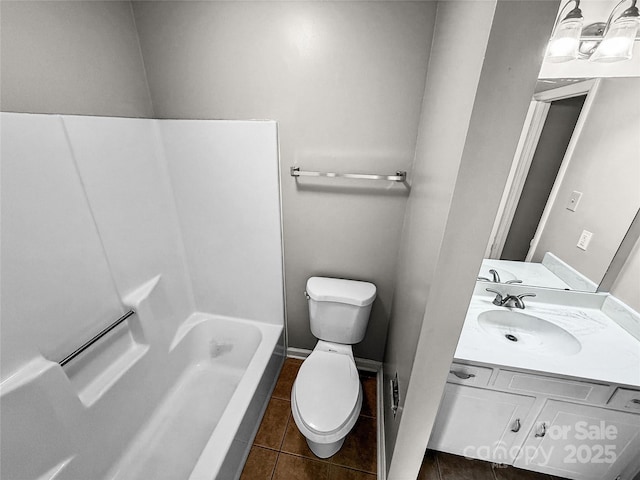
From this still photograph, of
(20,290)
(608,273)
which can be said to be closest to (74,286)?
(20,290)

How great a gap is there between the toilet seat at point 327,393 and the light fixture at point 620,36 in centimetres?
184

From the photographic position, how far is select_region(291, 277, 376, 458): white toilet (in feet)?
3.87

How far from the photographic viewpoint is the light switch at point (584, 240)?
1.31 metres

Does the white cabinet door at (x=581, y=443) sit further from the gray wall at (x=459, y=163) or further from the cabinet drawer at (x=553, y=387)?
the gray wall at (x=459, y=163)

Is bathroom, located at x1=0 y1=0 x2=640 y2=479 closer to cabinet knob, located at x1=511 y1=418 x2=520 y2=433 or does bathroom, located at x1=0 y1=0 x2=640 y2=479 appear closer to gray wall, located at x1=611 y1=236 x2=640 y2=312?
gray wall, located at x1=611 y1=236 x2=640 y2=312

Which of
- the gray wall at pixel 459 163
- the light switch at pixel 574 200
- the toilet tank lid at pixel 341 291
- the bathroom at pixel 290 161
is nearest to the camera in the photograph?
the gray wall at pixel 459 163

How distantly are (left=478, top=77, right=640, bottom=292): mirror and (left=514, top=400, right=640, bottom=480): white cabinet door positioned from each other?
584 millimetres

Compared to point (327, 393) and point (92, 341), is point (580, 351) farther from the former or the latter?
point (92, 341)

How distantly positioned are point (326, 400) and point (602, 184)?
1.69 meters

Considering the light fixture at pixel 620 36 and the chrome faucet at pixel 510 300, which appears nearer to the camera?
the light fixture at pixel 620 36

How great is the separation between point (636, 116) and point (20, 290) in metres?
2.59

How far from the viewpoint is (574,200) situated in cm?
130

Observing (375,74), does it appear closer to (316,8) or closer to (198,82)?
(316,8)

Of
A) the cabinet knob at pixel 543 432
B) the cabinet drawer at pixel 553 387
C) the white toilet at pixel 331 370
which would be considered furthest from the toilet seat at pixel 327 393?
the cabinet knob at pixel 543 432
